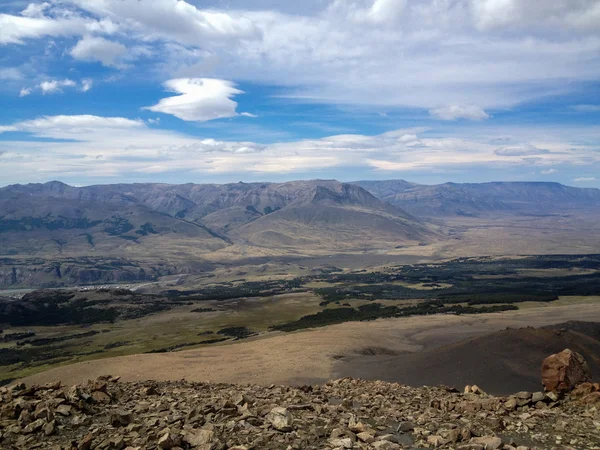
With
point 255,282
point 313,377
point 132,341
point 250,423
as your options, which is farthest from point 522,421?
point 255,282

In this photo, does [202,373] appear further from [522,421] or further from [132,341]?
[132,341]

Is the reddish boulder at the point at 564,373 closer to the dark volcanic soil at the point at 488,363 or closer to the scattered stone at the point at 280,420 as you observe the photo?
the dark volcanic soil at the point at 488,363

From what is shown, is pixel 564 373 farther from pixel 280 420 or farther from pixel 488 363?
pixel 488 363

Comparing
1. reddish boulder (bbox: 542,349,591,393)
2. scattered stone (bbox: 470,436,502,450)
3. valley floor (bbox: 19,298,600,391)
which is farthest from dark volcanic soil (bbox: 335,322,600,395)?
scattered stone (bbox: 470,436,502,450)

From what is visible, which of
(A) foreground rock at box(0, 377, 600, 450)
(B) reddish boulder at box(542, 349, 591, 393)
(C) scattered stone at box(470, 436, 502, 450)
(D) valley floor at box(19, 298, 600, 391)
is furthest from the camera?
(D) valley floor at box(19, 298, 600, 391)

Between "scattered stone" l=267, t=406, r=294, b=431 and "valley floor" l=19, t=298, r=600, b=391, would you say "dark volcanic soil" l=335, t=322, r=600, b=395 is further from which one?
"scattered stone" l=267, t=406, r=294, b=431
